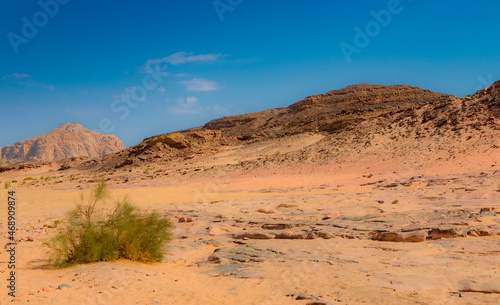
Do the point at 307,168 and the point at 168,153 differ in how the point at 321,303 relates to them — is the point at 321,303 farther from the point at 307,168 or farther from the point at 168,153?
the point at 168,153

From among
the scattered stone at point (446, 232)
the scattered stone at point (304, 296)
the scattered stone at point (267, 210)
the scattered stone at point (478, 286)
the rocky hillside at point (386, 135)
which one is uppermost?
the rocky hillside at point (386, 135)

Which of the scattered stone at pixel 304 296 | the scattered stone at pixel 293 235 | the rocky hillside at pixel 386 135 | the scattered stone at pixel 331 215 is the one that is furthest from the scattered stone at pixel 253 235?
the rocky hillside at pixel 386 135

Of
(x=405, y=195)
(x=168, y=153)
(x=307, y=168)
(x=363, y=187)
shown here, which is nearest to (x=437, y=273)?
(x=405, y=195)

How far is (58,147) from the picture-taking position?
394 ft

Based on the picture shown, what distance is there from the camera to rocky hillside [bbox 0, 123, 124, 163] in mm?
117400

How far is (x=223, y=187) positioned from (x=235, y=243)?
1391 centimetres

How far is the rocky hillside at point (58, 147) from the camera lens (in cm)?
11740

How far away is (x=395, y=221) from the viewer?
9695 mm

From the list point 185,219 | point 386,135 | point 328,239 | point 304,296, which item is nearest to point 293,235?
point 328,239

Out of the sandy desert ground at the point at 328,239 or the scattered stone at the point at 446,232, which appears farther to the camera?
the scattered stone at the point at 446,232

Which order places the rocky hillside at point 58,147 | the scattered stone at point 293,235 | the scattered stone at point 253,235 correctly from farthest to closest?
the rocky hillside at point 58,147 < the scattered stone at point 253,235 < the scattered stone at point 293,235

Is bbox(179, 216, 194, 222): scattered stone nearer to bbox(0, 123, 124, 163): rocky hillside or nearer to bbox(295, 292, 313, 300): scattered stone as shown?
bbox(295, 292, 313, 300): scattered stone

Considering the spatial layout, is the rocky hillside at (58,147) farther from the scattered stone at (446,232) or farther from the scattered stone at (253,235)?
the scattered stone at (446,232)

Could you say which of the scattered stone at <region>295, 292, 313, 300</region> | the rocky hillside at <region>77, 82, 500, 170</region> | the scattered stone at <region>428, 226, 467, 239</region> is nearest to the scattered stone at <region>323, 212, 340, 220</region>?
the scattered stone at <region>428, 226, 467, 239</region>
